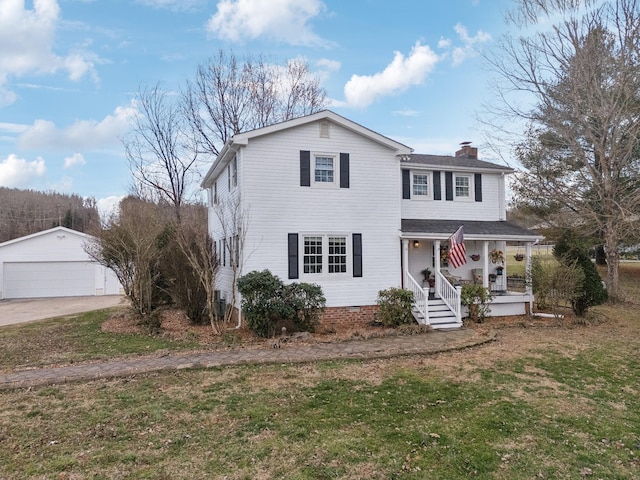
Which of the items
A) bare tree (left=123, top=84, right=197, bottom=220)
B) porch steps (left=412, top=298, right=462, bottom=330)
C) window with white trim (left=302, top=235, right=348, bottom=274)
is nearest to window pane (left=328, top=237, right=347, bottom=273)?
window with white trim (left=302, top=235, right=348, bottom=274)

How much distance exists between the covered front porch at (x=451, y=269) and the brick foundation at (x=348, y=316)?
4.70ft

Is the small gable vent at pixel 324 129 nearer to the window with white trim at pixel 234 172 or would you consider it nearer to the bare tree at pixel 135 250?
the window with white trim at pixel 234 172

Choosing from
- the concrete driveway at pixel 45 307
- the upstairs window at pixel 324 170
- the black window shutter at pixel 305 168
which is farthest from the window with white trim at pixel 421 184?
the concrete driveway at pixel 45 307

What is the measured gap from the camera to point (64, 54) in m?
14.0

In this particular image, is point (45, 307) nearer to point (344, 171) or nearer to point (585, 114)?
point (344, 171)

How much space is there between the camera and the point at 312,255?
1254cm

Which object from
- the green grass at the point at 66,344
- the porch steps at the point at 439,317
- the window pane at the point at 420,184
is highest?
the window pane at the point at 420,184

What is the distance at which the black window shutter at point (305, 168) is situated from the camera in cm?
1247

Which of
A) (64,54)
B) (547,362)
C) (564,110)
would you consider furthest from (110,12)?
(564,110)

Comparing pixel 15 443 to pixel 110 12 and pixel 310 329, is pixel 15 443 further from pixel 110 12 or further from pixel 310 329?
pixel 110 12

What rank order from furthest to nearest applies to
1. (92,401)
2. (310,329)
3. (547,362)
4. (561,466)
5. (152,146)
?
(152,146) → (310,329) → (547,362) → (92,401) → (561,466)

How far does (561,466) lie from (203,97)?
25482 mm

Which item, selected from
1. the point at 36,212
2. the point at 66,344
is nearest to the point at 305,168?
the point at 66,344

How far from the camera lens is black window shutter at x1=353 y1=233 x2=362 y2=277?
12805 millimetres
